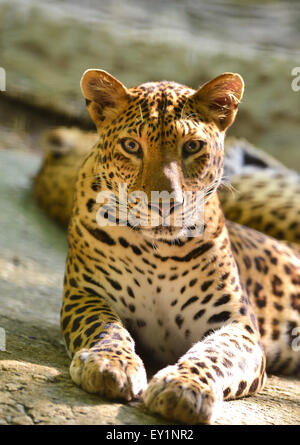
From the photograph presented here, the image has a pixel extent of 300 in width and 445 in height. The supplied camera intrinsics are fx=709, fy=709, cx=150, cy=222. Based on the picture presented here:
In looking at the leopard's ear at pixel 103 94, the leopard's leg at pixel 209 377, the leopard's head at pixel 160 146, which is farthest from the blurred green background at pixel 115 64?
the leopard's leg at pixel 209 377

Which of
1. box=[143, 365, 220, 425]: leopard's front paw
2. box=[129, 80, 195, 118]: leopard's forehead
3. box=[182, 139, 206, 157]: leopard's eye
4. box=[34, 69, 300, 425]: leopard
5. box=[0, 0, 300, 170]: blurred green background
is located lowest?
box=[143, 365, 220, 425]: leopard's front paw

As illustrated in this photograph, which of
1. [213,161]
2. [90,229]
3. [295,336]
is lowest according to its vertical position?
[295,336]

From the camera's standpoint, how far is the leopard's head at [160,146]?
148 inches

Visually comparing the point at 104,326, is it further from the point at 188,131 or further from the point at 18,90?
the point at 18,90

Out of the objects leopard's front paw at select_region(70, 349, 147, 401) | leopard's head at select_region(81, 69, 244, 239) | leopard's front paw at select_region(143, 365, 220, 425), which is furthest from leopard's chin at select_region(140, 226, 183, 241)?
leopard's front paw at select_region(143, 365, 220, 425)

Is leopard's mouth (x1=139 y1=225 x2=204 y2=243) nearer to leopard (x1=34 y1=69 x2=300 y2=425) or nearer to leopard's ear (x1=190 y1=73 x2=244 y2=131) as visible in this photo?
leopard (x1=34 y1=69 x2=300 y2=425)

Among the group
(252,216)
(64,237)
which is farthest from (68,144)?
(252,216)

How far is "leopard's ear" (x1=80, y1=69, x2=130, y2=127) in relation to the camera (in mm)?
4102

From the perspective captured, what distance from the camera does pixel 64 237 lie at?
775 centimetres

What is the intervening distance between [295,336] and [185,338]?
3.60 ft

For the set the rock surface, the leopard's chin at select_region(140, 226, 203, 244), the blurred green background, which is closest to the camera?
the rock surface

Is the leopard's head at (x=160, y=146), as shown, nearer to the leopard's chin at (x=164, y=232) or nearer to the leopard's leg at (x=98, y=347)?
the leopard's chin at (x=164, y=232)

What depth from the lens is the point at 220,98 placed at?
4211 millimetres

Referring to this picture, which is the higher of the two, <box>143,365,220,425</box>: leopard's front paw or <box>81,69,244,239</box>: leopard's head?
<box>81,69,244,239</box>: leopard's head
